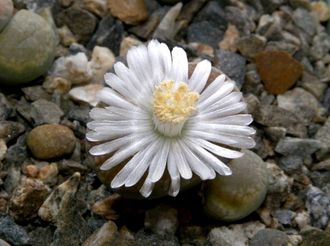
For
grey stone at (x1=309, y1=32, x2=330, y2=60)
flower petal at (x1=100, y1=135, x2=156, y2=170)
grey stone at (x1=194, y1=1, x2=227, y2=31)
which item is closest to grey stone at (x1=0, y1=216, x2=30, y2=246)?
flower petal at (x1=100, y1=135, x2=156, y2=170)

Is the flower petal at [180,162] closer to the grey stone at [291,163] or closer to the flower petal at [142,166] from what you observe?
the flower petal at [142,166]

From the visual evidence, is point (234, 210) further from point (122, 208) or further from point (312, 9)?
point (312, 9)

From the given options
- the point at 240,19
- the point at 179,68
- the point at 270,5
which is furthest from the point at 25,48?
the point at 270,5

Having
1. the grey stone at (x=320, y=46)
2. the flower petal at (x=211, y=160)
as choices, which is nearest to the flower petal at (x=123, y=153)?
the flower petal at (x=211, y=160)

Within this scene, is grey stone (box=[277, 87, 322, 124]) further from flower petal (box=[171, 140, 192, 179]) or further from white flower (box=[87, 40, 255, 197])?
flower petal (box=[171, 140, 192, 179])

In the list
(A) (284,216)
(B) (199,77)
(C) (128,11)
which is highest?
(B) (199,77)

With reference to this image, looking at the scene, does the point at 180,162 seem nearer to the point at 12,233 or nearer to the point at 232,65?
the point at 12,233
